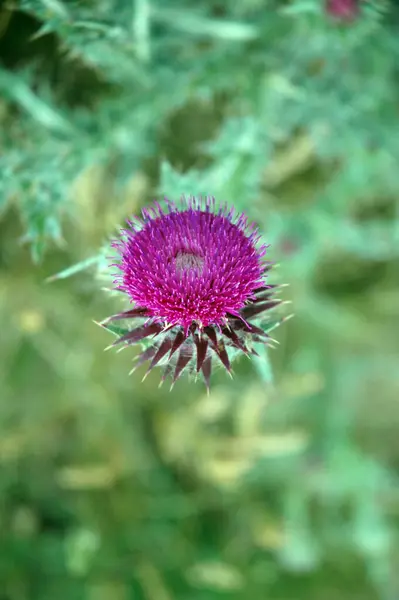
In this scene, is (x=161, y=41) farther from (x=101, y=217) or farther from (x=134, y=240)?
(x=134, y=240)

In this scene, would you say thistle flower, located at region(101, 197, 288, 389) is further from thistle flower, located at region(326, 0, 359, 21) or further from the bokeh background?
thistle flower, located at region(326, 0, 359, 21)

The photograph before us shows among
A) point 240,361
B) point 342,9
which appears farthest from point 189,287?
point 342,9

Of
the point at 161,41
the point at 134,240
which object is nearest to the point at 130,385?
the point at 161,41

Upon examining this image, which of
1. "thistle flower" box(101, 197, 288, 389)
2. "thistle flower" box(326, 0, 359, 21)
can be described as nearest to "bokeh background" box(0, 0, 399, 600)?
"thistle flower" box(326, 0, 359, 21)

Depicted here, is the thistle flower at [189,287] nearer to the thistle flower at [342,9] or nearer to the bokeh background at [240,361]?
the bokeh background at [240,361]

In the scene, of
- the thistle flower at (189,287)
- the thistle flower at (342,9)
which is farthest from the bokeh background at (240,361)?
the thistle flower at (189,287)
